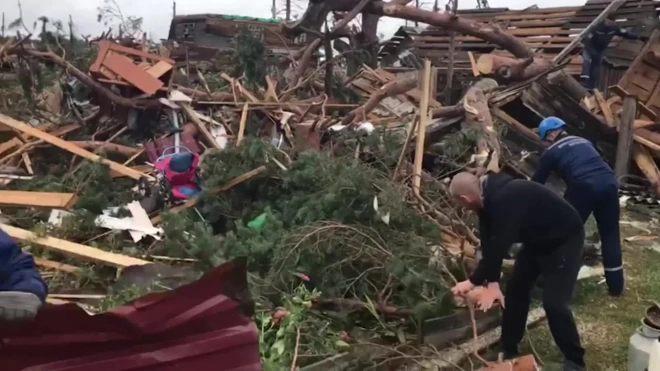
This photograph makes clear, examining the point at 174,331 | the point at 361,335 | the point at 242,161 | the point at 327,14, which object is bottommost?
the point at 361,335

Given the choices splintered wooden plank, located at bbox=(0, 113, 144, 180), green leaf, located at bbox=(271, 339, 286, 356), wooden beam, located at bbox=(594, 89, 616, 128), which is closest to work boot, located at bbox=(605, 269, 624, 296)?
green leaf, located at bbox=(271, 339, 286, 356)

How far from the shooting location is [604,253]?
213 inches

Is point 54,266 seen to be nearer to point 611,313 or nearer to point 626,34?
point 611,313

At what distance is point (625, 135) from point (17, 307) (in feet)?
27.4

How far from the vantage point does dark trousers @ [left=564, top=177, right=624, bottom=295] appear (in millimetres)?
5254

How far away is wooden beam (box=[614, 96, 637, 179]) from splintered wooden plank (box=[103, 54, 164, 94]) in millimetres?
6187

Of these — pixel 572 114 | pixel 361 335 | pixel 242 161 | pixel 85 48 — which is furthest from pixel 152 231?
pixel 85 48

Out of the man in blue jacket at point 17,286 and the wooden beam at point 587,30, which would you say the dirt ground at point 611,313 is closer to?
the man in blue jacket at point 17,286

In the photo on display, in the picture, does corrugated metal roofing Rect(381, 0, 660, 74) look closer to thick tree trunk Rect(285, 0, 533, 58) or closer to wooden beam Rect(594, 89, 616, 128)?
wooden beam Rect(594, 89, 616, 128)

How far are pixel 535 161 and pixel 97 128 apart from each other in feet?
19.6

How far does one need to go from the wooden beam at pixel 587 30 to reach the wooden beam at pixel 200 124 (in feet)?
21.2

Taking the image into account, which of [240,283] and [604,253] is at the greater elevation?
[240,283]

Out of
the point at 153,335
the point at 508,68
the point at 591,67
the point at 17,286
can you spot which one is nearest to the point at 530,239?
the point at 153,335

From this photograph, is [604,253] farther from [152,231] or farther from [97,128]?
[97,128]
